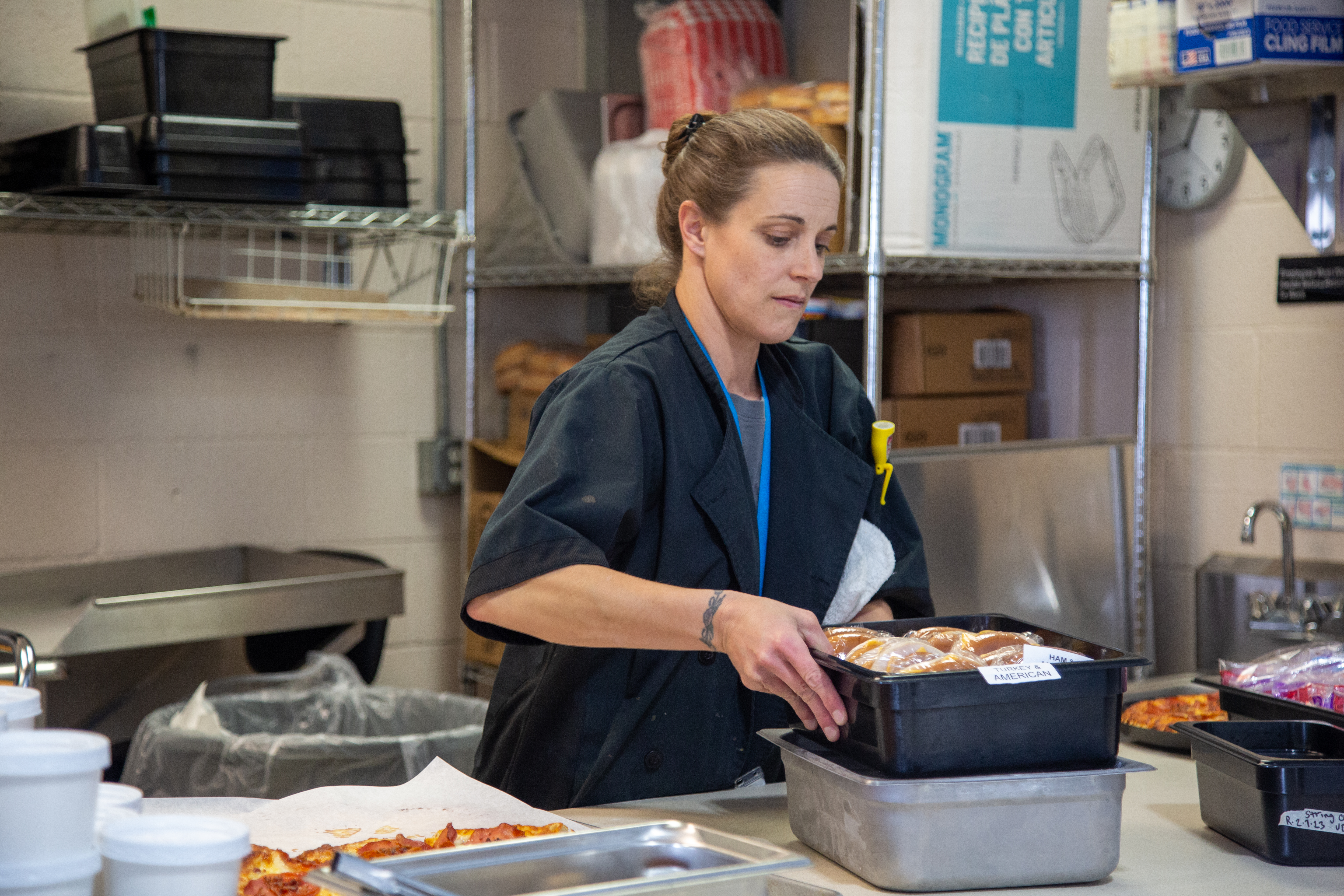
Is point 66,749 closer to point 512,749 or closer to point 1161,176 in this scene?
point 512,749

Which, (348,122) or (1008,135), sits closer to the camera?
(1008,135)

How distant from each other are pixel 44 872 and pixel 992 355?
260 centimetres

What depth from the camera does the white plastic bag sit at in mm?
2953

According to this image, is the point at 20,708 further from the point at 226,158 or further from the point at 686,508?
the point at 226,158

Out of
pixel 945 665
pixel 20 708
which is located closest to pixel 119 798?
pixel 20 708

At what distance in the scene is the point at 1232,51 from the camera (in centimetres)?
220

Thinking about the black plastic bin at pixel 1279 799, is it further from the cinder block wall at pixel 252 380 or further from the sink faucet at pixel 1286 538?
the cinder block wall at pixel 252 380

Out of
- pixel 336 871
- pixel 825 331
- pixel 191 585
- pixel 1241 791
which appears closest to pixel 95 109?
pixel 191 585

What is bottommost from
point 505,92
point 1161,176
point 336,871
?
point 336,871

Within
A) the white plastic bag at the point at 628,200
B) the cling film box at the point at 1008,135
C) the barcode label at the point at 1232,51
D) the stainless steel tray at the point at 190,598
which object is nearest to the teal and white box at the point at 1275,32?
the barcode label at the point at 1232,51

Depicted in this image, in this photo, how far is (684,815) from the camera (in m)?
1.51

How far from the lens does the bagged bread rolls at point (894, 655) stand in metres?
1.23

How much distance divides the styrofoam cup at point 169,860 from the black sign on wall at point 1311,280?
243 cm

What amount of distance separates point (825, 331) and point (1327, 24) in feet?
4.10
